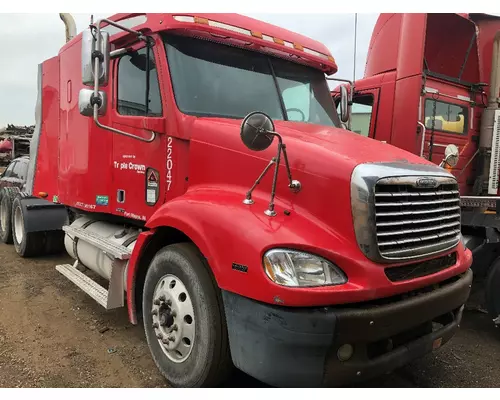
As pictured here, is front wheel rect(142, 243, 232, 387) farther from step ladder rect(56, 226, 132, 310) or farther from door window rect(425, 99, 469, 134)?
door window rect(425, 99, 469, 134)

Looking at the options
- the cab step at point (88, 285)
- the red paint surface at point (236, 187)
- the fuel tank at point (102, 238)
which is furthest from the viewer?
the fuel tank at point (102, 238)

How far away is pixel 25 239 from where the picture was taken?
6980mm

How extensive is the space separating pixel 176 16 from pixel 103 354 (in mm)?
2952

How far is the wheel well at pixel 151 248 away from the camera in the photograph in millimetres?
3316

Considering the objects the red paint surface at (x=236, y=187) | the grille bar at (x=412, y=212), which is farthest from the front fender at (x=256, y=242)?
the grille bar at (x=412, y=212)

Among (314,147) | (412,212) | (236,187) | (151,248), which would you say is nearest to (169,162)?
(151,248)

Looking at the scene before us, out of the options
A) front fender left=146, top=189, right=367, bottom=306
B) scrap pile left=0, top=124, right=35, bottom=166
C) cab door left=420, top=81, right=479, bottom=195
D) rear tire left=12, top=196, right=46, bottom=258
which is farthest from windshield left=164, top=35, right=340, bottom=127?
scrap pile left=0, top=124, right=35, bottom=166

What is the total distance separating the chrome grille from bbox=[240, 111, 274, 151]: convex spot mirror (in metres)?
0.72

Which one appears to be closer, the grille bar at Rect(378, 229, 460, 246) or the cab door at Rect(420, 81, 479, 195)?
the grille bar at Rect(378, 229, 460, 246)

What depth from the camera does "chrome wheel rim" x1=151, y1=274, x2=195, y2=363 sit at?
2949 millimetres

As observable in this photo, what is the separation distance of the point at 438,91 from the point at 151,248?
4599 millimetres

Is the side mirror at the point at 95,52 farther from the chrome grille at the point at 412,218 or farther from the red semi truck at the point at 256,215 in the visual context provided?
the chrome grille at the point at 412,218

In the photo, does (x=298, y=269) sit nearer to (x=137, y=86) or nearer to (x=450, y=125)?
(x=137, y=86)

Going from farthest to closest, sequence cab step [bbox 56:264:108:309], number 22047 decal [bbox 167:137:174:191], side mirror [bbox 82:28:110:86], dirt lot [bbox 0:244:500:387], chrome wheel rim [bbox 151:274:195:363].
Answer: cab step [bbox 56:264:108:309] < number 22047 decal [bbox 167:137:174:191] < side mirror [bbox 82:28:110:86] < dirt lot [bbox 0:244:500:387] < chrome wheel rim [bbox 151:274:195:363]
